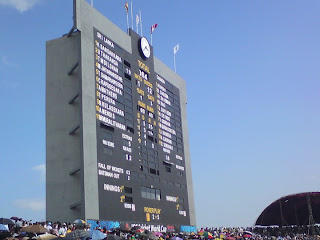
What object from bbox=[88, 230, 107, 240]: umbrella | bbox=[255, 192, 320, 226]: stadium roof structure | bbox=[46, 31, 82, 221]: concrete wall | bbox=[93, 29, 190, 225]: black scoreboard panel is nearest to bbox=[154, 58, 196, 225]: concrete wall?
bbox=[93, 29, 190, 225]: black scoreboard panel

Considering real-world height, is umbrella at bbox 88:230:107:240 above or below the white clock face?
below

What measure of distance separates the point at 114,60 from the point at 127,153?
7.13 meters

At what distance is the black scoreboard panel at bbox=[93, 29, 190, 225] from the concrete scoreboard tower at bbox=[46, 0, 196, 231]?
76 millimetres

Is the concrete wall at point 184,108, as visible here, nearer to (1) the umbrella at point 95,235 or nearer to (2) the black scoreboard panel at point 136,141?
(2) the black scoreboard panel at point 136,141

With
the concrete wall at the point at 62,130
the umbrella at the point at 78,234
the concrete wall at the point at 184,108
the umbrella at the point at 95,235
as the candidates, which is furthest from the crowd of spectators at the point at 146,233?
the concrete wall at the point at 184,108

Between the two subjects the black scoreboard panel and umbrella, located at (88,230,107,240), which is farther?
the black scoreboard panel

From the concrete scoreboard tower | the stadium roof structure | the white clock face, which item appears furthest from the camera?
the stadium roof structure

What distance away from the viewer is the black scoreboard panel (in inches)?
1307

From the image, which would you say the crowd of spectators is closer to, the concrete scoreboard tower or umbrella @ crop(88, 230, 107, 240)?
umbrella @ crop(88, 230, 107, 240)

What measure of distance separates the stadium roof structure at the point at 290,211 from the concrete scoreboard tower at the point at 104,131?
23.3m

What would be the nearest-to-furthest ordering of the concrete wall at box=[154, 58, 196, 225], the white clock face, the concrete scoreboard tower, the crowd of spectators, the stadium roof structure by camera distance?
the crowd of spectators → the concrete scoreboard tower → the white clock face → the concrete wall at box=[154, 58, 196, 225] → the stadium roof structure

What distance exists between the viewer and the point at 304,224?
63562 millimetres

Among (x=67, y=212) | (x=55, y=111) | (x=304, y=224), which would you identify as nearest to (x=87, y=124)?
(x=55, y=111)

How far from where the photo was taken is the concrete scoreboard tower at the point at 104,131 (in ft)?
104
